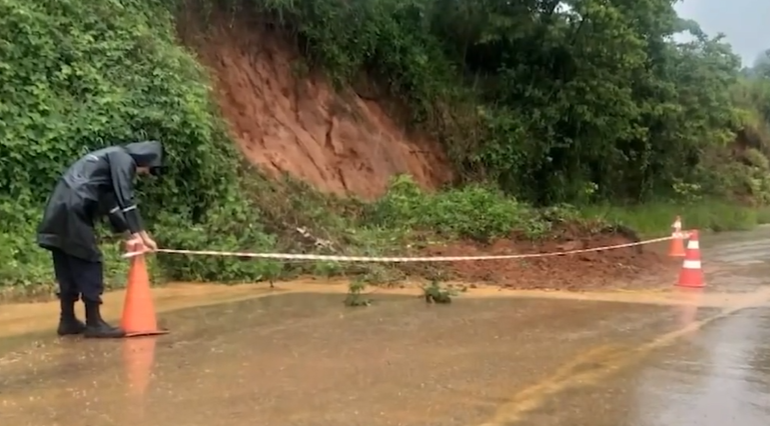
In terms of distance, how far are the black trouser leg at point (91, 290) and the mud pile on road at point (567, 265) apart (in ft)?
19.4

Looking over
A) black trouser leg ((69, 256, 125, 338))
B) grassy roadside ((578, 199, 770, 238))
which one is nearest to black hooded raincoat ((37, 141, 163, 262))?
black trouser leg ((69, 256, 125, 338))

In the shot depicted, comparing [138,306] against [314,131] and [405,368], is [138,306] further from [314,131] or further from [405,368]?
[314,131]

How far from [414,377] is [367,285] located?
5.54 metres

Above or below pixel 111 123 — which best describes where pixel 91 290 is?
below

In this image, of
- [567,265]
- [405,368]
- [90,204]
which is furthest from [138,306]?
[567,265]

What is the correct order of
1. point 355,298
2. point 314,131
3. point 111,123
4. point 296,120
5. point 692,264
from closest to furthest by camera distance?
point 355,298
point 692,264
point 111,123
point 296,120
point 314,131

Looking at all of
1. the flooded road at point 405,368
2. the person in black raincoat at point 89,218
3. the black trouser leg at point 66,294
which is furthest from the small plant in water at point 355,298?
the black trouser leg at point 66,294

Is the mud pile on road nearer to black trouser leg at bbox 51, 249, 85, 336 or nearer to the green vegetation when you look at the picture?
the green vegetation

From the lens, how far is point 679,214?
85.8 ft

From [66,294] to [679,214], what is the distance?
2147 cm

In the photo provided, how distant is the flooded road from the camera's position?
17.8 ft

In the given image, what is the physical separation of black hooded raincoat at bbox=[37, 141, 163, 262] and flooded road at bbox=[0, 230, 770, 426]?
84 centimetres


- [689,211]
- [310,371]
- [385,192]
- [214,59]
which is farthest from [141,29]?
[689,211]

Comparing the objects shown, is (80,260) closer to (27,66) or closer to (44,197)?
(44,197)
